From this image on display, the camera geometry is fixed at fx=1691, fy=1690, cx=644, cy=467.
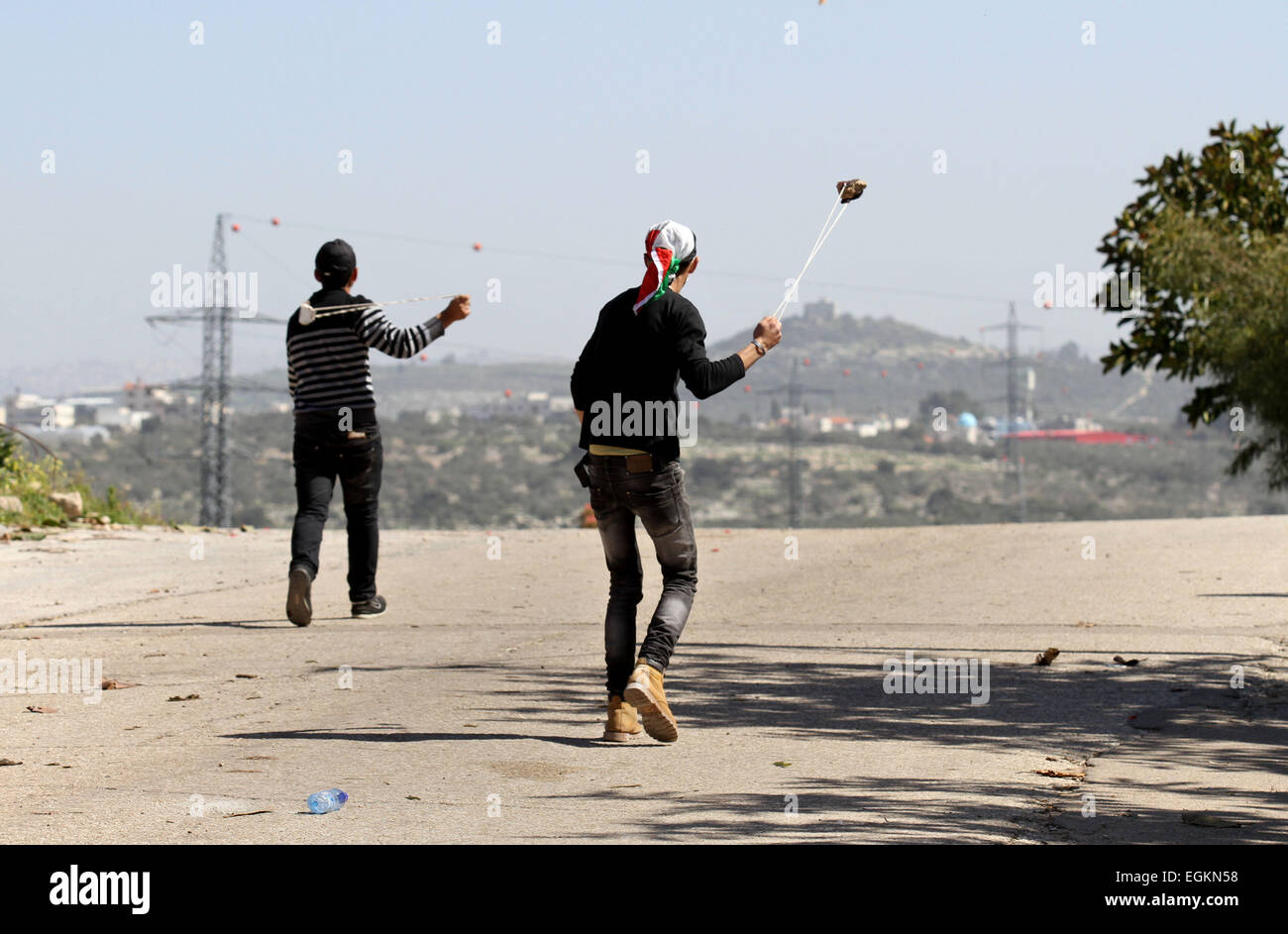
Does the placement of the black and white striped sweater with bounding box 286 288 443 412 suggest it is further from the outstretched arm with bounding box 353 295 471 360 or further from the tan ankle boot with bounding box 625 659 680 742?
the tan ankle boot with bounding box 625 659 680 742

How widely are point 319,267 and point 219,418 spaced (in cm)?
4893

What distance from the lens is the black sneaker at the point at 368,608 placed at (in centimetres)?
1091

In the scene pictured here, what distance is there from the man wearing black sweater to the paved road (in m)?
0.47

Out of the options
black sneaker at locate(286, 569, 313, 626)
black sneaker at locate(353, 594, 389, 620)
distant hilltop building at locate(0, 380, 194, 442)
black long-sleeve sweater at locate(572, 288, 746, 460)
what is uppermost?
distant hilltop building at locate(0, 380, 194, 442)

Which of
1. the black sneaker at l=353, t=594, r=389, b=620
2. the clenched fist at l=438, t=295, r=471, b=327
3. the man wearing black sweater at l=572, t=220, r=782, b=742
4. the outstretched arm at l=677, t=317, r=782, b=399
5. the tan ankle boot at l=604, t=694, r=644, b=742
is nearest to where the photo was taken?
the outstretched arm at l=677, t=317, r=782, b=399

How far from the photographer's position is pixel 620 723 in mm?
6668

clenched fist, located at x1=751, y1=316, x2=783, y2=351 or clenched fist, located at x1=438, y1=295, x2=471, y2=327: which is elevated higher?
clenched fist, located at x1=438, y1=295, x2=471, y2=327

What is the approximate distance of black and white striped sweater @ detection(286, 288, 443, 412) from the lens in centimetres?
1019

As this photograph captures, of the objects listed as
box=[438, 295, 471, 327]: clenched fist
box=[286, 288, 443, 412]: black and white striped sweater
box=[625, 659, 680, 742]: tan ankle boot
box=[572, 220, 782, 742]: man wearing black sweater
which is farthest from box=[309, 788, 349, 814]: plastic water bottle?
box=[286, 288, 443, 412]: black and white striped sweater

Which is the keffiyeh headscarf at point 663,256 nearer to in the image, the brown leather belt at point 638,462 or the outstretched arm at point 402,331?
the brown leather belt at point 638,462

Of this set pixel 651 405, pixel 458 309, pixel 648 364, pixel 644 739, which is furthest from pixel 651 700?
pixel 458 309

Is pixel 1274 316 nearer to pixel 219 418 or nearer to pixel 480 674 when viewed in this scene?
pixel 480 674

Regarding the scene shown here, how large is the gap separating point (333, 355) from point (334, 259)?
0.59m

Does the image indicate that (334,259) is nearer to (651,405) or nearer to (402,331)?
(402,331)
